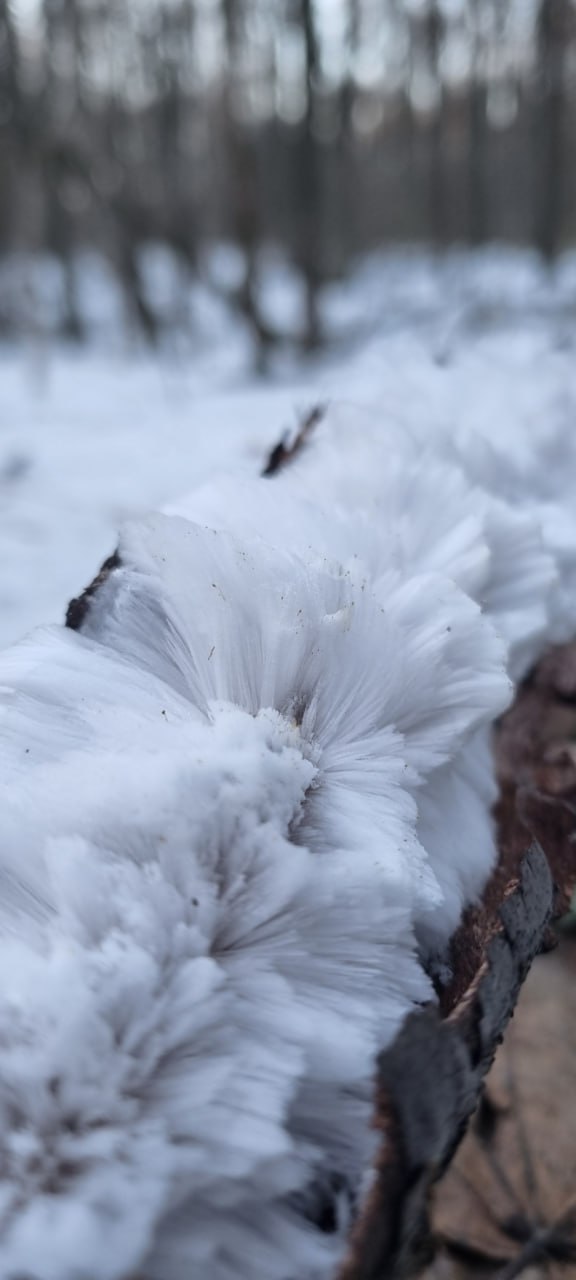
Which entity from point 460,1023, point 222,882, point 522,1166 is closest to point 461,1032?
point 460,1023

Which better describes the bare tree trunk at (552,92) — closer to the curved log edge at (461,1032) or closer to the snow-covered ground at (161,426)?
the snow-covered ground at (161,426)

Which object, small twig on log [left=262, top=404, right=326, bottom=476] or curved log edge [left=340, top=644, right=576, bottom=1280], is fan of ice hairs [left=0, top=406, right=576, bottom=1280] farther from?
small twig on log [left=262, top=404, right=326, bottom=476]

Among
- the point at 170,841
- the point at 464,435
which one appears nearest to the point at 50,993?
the point at 170,841

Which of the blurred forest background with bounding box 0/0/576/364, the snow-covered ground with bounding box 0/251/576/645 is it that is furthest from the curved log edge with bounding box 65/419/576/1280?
the blurred forest background with bounding box 0/0/576/364

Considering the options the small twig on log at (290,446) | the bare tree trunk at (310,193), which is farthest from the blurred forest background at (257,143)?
the small twig on log at (290,446)

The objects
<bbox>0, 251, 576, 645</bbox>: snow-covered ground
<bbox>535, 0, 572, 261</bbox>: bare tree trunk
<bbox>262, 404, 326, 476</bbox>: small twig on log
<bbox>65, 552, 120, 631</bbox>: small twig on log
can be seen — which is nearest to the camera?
<bbox>65, 552, 120, 631</bbox>: small twig on log

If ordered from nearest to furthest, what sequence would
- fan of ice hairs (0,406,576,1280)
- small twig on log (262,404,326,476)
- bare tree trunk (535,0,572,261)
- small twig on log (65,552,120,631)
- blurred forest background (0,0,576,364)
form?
fan of ice hairs (0,406,576,1280)
small twig on log (65,552,120,631)
small twig on log (262,404,326,476)
blurred forest background (0,0,576,364)
bare tree trunk (535,0,572,261)

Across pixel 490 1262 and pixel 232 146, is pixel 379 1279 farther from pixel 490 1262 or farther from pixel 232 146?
pixel 232 146
